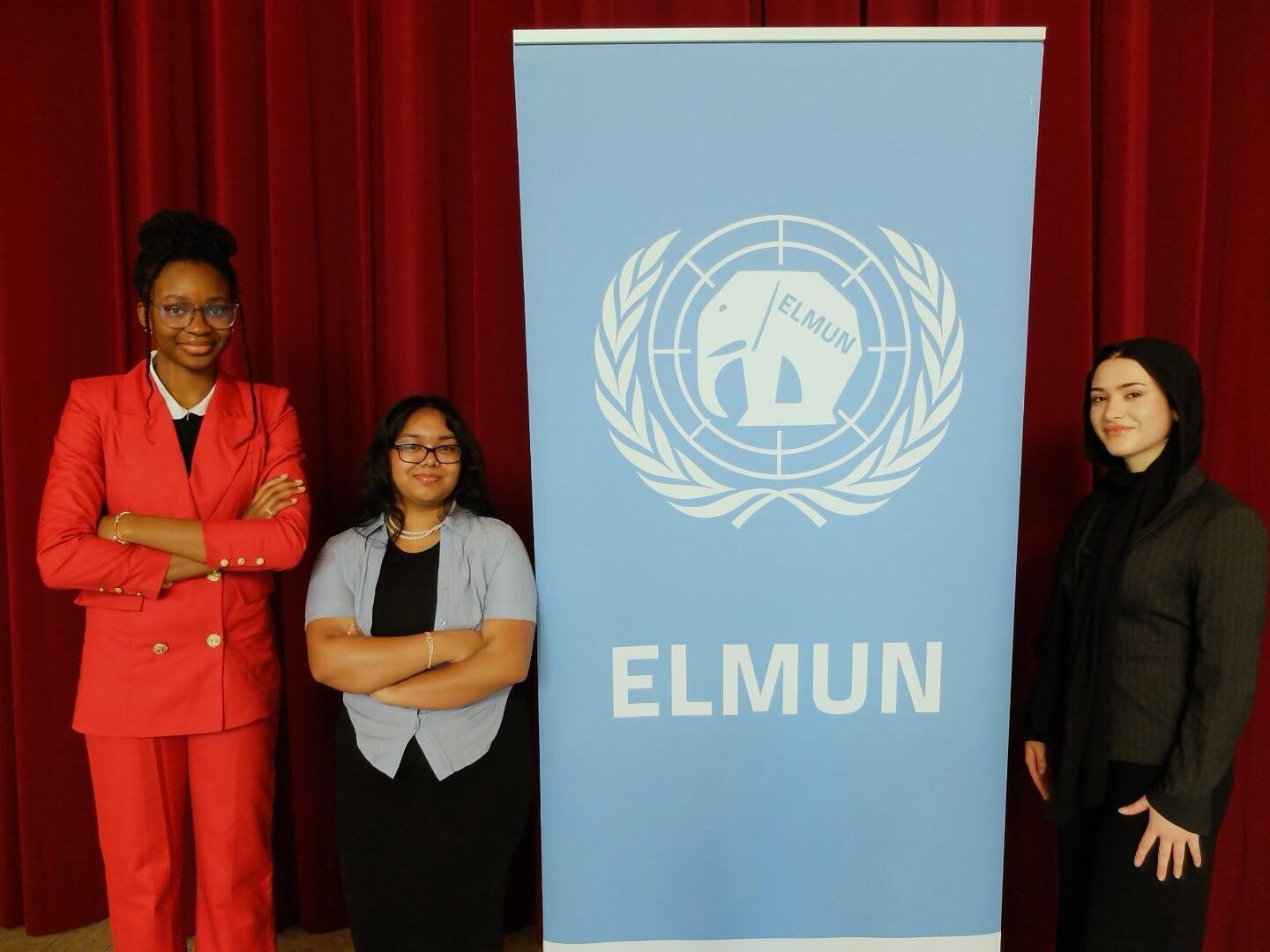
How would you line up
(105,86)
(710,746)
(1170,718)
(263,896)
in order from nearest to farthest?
(1170,718) < (710,746) < (263,896) < (105,86)

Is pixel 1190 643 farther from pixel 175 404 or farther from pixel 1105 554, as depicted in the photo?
pixel 175 404

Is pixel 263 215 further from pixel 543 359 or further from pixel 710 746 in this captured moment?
pixel 710 746

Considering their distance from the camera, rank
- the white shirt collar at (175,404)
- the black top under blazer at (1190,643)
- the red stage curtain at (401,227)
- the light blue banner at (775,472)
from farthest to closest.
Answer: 1. the red stage curtain at (401,227)
2. the white shirt collar at (175,404)
3. the light blue banner at (775,472)
4. the black top under blazer at (1190,643)

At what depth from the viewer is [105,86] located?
225 centimetres

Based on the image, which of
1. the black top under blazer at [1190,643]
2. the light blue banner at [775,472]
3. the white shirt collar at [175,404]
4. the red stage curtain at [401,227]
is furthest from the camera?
the red stage curtain at [401,227]

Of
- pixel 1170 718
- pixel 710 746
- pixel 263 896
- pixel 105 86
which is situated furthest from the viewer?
pixel 105 86

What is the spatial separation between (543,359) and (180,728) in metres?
1.05

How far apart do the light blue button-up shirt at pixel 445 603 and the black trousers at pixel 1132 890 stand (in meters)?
1.21

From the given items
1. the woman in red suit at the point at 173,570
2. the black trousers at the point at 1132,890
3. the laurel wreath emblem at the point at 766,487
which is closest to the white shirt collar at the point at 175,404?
the woman in red suit at the point at 173,570

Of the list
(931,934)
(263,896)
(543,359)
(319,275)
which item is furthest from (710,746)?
(319,275)

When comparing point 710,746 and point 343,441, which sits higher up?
point 343,441

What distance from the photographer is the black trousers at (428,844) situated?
173cm

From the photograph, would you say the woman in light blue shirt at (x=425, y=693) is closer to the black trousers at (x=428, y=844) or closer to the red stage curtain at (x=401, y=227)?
the black trousers at (x=428, y=844)

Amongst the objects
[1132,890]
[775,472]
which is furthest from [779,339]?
[1132,890]
